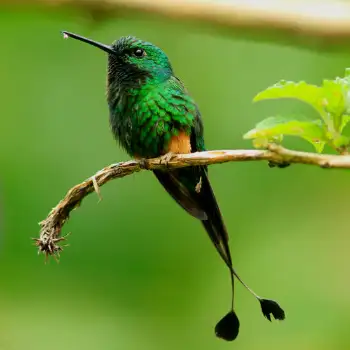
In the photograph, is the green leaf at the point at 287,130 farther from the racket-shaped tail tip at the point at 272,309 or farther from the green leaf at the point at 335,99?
the racket-shaped tail tip at the point at 272,309

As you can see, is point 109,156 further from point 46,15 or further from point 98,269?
point 46,15

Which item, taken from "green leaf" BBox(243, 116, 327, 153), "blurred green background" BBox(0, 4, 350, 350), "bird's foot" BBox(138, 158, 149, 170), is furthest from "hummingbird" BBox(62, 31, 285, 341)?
"blurred green background" BBox(0, 4, 350, 350)

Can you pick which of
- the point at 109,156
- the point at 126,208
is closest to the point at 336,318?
the point at 126,208

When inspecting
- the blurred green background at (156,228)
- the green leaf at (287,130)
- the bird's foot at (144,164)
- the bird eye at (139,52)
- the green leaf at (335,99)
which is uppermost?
the bird eye at (139,52)

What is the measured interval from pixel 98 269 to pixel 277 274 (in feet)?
4.63

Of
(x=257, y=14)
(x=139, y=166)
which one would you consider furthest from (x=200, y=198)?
(x=257, y=14)

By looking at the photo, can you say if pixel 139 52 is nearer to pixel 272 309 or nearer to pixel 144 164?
pixel 144 164

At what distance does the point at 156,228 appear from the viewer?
6301 mm

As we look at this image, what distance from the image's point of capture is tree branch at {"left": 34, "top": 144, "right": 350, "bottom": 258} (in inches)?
77.1

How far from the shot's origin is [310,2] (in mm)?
2334

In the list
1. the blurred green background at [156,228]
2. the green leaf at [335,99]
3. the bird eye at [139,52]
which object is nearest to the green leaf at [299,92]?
the green leaf at [335,99]

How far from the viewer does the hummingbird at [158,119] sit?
3670 mm

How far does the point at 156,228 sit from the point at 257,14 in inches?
A: 161

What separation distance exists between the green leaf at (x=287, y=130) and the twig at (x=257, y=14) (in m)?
0.27
